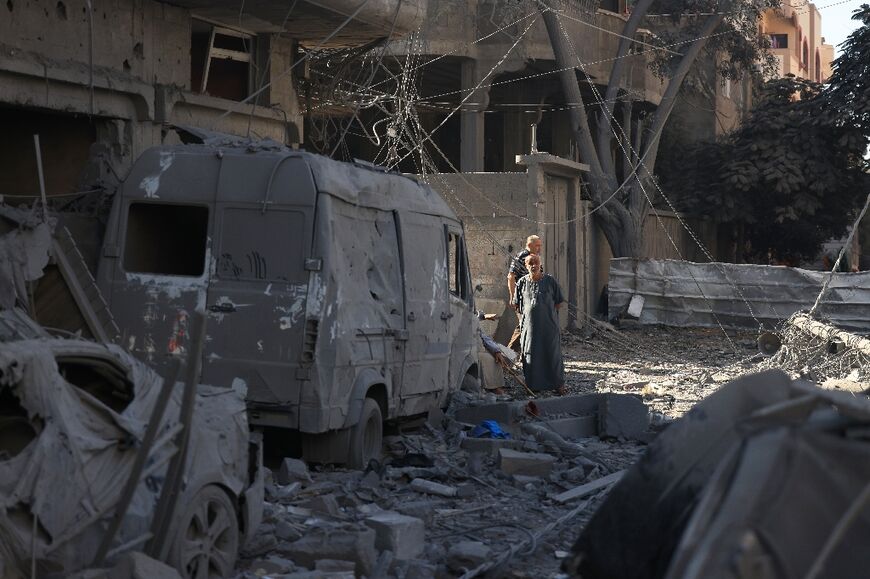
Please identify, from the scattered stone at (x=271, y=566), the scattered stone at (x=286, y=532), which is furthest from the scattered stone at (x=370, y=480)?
the scattered stone at (x=271, y=566)

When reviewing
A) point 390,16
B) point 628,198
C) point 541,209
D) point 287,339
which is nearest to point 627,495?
point 287,339

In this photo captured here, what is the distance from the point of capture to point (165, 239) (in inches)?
402

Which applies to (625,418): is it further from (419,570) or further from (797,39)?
(797,39)

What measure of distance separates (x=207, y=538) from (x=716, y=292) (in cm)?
2096

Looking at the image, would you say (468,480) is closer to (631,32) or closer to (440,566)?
(440,566)

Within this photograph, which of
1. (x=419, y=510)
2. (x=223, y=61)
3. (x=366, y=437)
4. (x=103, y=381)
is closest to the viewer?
(x=103, y=381)

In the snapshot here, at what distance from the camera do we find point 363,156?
32625 mm

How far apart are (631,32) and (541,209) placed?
7.90 m

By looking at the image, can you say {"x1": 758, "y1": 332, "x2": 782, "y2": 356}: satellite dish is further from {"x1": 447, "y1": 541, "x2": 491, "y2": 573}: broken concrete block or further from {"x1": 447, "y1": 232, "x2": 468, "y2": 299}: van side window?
{"x1": 447, "y1": 541, "x2": 491, "y2": 573}: broken concrete block

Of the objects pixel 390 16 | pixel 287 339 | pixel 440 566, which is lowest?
pixel 440 566

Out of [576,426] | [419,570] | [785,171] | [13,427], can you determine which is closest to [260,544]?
[419,570]

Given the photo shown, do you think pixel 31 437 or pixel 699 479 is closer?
pixel 699 479

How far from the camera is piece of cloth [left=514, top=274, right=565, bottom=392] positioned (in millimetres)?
14922

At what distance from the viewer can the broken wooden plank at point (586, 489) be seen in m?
9.23
